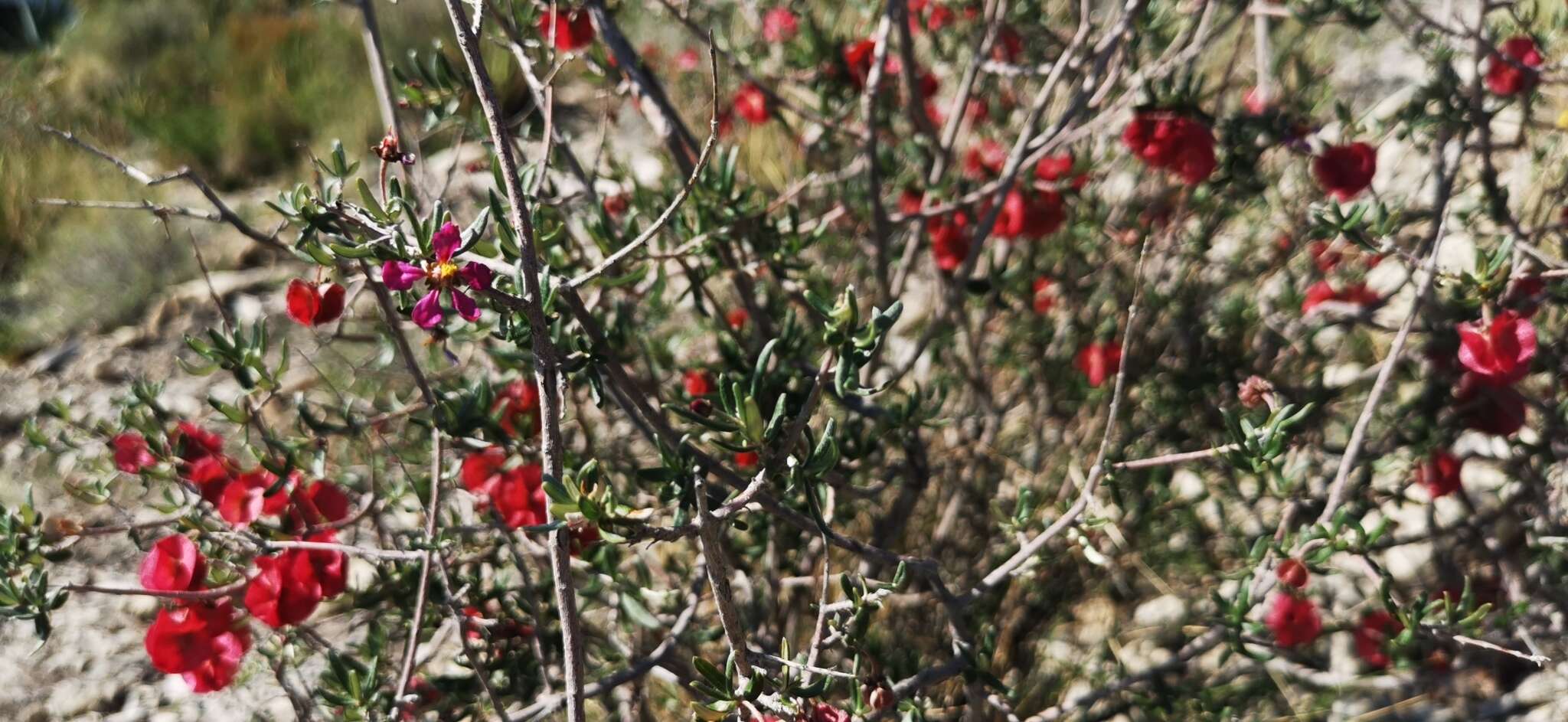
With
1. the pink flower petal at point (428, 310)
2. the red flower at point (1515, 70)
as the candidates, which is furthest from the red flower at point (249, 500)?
the red flower at point (1515, 70)

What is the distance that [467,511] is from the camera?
229 centimetres

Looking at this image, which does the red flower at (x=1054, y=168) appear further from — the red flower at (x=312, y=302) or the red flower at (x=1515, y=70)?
the red flower at (x=312, y=302)

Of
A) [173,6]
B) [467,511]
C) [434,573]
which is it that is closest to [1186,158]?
[434,573]

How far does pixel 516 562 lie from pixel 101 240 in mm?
4337

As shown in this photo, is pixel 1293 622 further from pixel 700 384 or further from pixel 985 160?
pixel 985 160

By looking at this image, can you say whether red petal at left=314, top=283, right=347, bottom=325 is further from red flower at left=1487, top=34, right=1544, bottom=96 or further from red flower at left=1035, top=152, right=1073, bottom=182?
red flower at left=1487, top=34, right=1544, bottom=96

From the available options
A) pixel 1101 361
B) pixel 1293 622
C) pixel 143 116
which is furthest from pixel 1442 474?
pixel 143 116

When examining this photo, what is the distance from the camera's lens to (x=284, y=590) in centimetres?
124

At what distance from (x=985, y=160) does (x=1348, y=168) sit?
780 mm

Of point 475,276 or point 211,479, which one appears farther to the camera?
point 211,479

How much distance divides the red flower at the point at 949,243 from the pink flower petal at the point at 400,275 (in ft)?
3.65

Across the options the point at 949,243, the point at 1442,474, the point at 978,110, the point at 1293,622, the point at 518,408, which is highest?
the point at 978,110

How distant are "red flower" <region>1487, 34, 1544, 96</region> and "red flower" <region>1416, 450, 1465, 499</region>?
0.58m

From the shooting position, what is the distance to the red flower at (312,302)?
1.20 meters
